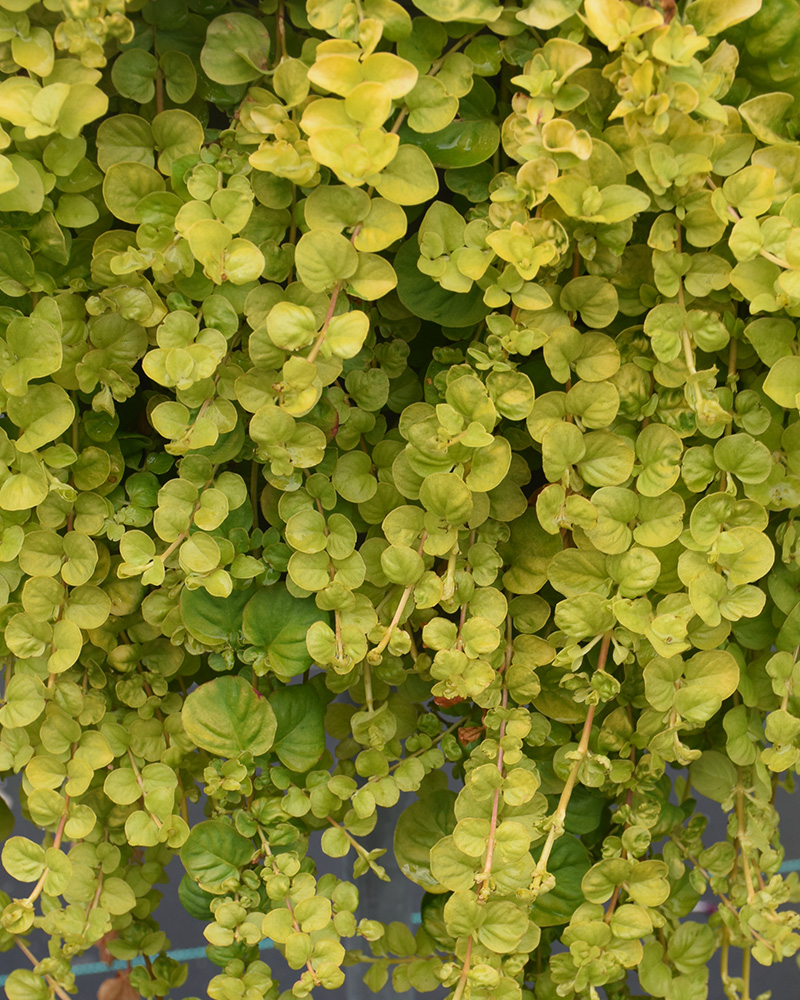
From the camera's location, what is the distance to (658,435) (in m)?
0.55

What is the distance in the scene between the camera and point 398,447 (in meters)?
0.59

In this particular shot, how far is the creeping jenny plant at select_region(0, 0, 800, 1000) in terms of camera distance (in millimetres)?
496

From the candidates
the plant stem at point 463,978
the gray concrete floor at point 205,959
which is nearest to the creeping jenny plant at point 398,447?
the plant stem at point 463,978

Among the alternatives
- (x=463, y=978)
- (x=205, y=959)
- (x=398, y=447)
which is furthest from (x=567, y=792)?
(x=205, y=959)

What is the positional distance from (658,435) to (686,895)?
0.38 m

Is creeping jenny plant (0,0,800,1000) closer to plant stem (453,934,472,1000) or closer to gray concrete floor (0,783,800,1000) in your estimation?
plant stem (453,934,472,1000)

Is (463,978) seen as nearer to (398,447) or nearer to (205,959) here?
(398,447)

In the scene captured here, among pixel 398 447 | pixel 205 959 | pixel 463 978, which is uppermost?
pixel 398 447

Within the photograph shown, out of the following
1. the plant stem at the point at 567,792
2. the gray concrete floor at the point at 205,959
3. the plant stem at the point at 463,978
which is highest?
the plant stem at the point at 567,792

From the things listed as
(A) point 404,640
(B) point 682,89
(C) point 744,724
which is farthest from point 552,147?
(C) point 744,724

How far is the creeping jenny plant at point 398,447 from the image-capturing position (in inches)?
19.5

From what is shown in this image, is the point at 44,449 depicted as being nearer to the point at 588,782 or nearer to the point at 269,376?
the point at 269,376

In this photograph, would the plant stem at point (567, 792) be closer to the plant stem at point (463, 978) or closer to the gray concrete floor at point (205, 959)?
the plant stem at point (463, 978)

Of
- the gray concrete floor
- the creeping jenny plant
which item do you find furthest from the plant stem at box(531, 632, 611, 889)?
the gray concrete floor
